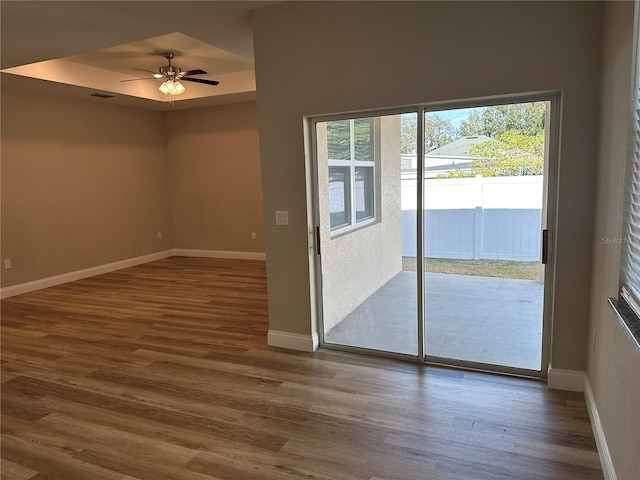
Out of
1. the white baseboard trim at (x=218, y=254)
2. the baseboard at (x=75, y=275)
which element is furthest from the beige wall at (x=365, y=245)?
the baseboard at (x=75, y=275)

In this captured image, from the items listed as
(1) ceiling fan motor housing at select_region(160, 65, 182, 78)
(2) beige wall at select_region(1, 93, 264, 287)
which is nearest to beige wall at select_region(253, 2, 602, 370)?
(1) ceiling fan motor housing at select_region(160, 65, 182, 78)

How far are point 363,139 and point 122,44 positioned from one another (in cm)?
262

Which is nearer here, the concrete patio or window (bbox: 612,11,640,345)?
window (bbox: 612,11,640,345)

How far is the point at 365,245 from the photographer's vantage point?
Answer: 371 cm

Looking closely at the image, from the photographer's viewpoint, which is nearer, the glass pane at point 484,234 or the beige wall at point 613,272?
the beige wall at point 613,272

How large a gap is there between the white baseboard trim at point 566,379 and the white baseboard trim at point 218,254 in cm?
533

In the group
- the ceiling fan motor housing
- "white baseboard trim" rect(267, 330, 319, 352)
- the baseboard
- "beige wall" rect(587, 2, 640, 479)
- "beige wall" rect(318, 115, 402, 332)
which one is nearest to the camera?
"beige wall" rect(587, 2, 640, 479)

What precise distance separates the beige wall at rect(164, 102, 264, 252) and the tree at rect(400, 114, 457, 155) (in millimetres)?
4529

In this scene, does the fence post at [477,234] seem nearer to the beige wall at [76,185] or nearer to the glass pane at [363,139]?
the glass pane at [363,139]

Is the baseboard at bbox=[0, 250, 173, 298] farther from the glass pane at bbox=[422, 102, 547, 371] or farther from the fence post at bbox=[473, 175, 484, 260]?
the fence post at bbox=[473, 175, 484, 260]

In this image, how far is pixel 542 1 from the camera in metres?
2.60

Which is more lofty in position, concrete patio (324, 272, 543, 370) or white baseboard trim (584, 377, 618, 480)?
concrete patio (324, 272, 543, 370)

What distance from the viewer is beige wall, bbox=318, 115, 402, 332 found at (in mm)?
3387

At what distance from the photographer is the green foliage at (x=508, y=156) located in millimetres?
2893
